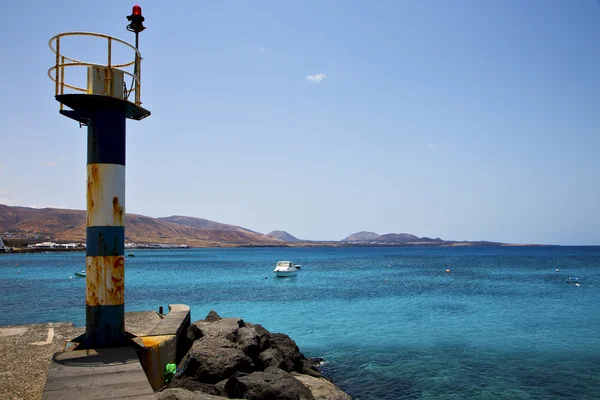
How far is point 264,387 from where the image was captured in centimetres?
848

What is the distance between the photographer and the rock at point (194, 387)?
8.34 m

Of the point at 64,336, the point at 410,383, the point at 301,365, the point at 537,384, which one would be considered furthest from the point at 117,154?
the point at 537,384

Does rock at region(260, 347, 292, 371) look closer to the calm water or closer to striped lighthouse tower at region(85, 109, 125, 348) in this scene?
the calm water

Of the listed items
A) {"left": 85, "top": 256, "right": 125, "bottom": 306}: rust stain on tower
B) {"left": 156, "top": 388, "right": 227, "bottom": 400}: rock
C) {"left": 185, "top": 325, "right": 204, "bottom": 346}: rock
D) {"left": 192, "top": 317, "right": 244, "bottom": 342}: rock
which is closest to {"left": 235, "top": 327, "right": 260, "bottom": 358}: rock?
{"left": 192, "top": 317, "right": 244, "bottom": 342}: rock

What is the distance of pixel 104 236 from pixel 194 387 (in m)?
3.23

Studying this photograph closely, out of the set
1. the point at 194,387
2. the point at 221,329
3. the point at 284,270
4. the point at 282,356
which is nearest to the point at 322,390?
the point at 282,356

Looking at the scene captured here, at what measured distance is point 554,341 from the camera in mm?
19875

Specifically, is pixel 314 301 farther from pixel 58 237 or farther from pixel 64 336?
pixel 58 237

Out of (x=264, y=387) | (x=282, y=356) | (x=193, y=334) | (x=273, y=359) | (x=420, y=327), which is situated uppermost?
(x=193, y=334)

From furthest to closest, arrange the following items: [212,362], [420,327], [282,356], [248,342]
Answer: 1. [420,327]
2. [282,356]
3. [248,342]
4. [212,362]

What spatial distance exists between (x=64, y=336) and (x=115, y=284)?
5667 millimetres

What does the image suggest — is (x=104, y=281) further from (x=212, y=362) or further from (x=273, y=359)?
(x=273, y=359)

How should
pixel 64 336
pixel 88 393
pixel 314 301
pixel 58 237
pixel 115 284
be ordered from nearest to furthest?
1. pixel 88 393
2. pixel 115 284
3. pixel 64 336
4. pixel 314 301
5. pixel 58 237

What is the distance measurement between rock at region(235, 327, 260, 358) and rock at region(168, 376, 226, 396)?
7.89 feet
